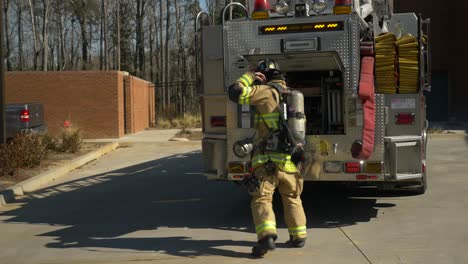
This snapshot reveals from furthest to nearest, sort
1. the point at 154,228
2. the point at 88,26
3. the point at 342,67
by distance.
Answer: the point at 88,26 < the point at 154,228 < the point at 342,67

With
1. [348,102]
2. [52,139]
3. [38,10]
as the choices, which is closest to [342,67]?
[348,102]

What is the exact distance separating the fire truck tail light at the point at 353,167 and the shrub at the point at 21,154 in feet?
24.6

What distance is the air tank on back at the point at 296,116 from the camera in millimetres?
6078

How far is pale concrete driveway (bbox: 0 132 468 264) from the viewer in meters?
5.99

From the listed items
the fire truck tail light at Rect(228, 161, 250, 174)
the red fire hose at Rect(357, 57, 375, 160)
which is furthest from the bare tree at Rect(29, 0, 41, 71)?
the red fire hose at Rect(357, 57, 375, 160)

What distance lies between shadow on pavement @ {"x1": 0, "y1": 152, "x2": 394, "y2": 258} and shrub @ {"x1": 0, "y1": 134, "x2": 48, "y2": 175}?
1.16 meters

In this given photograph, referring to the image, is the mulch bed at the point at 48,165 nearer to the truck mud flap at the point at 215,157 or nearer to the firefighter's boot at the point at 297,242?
the truck mud flap at the point at 215,157

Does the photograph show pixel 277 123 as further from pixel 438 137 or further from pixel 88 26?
pixel 88 26

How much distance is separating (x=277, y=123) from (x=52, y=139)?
12.1 metres

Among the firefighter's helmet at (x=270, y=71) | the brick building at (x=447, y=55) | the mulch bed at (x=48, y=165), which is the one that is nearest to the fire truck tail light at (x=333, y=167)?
the firefighter's helmet at (x=270, y=71)

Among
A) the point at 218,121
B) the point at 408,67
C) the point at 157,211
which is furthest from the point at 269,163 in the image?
the point at 157,211

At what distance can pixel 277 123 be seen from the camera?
6.08 m

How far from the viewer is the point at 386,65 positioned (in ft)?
22.7

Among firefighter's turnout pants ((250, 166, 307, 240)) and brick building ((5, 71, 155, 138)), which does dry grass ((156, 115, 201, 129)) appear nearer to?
brick building ((5, 71, 155, 138))
